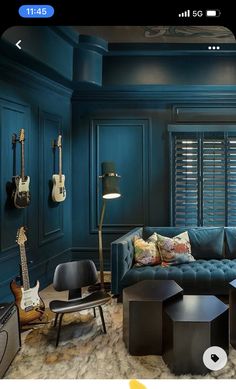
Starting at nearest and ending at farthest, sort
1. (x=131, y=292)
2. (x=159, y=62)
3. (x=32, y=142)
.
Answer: (x=131, y=292)
(x=32, y=142)
(x=159, y=62)

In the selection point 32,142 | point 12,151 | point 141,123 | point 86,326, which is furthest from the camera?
point 141,123

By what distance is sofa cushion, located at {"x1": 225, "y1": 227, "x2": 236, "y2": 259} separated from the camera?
327 cm

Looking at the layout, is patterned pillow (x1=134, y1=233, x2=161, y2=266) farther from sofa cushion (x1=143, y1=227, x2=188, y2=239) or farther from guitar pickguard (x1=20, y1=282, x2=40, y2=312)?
guitar pickguard (x1=20, y1=282, x2=40, y2=312)

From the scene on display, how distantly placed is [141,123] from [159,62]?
28.5 inches

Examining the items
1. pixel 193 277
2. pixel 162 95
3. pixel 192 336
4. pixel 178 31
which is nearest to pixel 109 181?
pixel 193 277

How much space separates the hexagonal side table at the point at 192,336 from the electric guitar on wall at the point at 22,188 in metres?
1.51

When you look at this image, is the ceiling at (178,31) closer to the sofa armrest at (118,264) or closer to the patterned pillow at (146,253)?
the sofa armrest at (118,264)

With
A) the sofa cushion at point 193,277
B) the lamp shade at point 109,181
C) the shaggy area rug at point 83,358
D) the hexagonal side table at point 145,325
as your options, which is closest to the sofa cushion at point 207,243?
the sofa cushion at point 193,277

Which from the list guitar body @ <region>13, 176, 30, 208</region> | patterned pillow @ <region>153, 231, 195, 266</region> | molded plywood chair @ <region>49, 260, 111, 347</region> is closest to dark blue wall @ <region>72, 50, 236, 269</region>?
patterned pillow @ <region>153, 231, 195, 266</region>

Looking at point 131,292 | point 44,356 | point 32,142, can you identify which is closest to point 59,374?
point 44,356

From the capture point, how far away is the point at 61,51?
9.04 feet

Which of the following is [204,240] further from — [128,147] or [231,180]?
[128,147]
